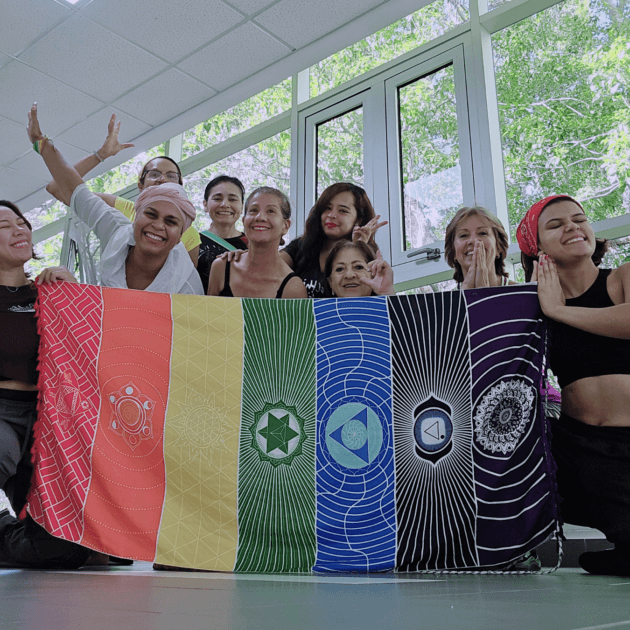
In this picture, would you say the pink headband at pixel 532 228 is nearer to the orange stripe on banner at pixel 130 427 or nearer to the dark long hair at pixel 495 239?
the dark long hair at pixel 495 239

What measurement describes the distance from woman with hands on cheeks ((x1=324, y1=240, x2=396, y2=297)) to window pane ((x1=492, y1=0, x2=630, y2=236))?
58.9 inches

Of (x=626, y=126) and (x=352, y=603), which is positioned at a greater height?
(x=626, y=126)

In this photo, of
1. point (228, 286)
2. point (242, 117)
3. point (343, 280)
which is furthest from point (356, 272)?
point (242, 117)

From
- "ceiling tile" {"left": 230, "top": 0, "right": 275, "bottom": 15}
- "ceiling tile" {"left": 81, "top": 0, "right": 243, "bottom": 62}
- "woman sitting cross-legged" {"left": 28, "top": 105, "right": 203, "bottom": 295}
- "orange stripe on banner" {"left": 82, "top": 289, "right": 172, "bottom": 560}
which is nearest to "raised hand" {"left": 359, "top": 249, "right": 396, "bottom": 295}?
"woman sitting cross-legged" {"left": 28, "top": 105, "right": 203, "bottom": 295}

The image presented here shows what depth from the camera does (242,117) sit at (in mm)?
5422

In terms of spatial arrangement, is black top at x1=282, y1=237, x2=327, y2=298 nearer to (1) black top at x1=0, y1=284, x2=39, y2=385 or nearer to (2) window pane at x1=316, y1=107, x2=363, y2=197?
(1) black top at x1=0, y1=284, x2=39, y2=385

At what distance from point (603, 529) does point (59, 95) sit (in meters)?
4.65

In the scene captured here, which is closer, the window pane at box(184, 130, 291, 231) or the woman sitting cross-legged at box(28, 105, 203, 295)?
the woman sitting cross-legged at box(28, 105, 203, 295)

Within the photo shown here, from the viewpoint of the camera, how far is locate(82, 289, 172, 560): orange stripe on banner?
1849 millimetres

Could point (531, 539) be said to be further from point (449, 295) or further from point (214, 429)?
point (214, 429)

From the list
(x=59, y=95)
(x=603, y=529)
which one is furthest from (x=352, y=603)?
(x=59, y=95)

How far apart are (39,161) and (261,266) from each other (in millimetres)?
3887

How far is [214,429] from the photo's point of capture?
6.52 feet

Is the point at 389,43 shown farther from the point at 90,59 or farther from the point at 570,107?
the point at 90,59
